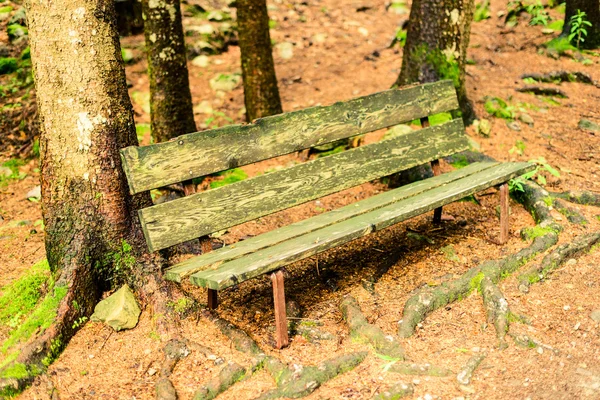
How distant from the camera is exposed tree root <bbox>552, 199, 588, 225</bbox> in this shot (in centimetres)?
497

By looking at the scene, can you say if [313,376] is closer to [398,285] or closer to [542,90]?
[398,285]

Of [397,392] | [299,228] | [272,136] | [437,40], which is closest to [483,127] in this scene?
[437,40]

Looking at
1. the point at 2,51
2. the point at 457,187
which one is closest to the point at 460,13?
the point at 457,187

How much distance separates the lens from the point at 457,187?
4469mm

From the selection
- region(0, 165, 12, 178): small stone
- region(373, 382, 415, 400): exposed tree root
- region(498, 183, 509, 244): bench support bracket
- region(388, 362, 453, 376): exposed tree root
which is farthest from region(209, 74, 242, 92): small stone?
region(373, 382, 415, 400): exposed tree root

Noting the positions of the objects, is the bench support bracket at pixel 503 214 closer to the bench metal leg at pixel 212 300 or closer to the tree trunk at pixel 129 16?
the bench metal leg at pixel 212 300

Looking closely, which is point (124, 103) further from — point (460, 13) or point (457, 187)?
point (460, 13)

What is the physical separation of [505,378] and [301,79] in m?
6.18

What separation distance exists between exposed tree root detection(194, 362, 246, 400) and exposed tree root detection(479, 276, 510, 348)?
1549 millimetres

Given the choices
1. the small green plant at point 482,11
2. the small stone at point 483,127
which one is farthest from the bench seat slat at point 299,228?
the small green plant at point 482,11

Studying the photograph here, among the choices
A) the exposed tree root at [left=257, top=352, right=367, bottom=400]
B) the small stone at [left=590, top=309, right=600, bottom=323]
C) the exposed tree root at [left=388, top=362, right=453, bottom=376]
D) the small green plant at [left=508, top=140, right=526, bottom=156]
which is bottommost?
the small stone at [left=590, top=309, right=600, bottom=323]

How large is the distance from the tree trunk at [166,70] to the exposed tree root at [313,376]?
12.3 ft

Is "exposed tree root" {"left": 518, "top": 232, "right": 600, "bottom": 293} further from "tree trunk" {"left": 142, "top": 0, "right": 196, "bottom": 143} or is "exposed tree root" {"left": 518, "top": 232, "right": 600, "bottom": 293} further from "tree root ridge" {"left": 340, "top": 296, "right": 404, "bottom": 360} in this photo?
"tree trunk" {"left": 142, "top": 0, "right": 196, "bottom": 143}

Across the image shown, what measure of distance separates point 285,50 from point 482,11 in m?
3.99
